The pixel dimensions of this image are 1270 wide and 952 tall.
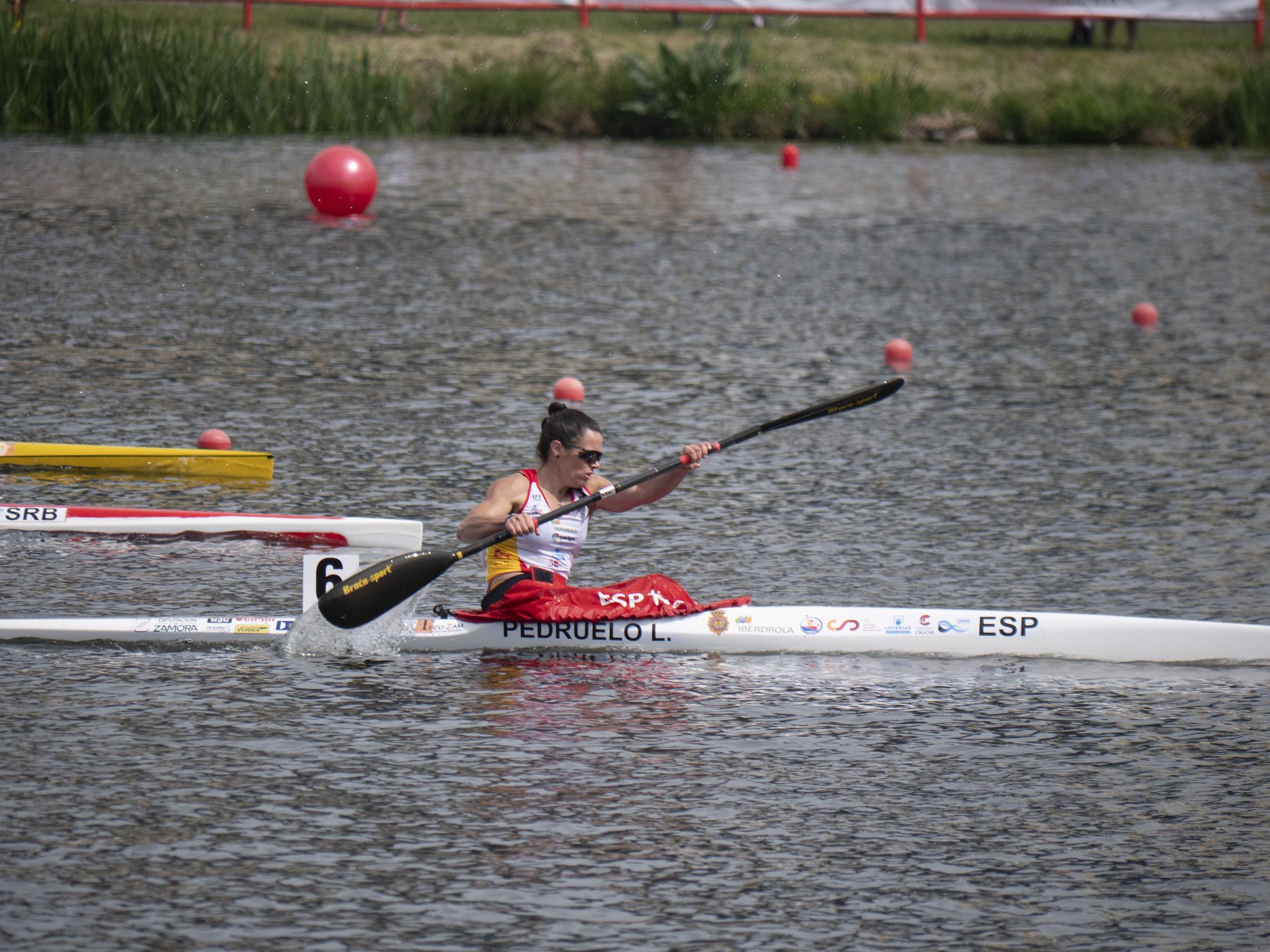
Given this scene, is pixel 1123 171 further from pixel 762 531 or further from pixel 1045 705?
pixel 1045 705

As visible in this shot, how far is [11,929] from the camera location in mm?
4805

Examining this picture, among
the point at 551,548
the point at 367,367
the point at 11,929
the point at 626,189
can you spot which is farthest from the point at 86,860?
the point at 626,189

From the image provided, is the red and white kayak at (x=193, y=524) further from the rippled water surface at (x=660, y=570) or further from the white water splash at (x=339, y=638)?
the white water splash at (x=339, y=638)

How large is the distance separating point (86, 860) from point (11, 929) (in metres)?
0.46

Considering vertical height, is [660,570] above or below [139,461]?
below

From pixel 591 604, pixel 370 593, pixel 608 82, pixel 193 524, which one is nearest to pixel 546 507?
pixel 591 604

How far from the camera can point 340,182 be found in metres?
18.8

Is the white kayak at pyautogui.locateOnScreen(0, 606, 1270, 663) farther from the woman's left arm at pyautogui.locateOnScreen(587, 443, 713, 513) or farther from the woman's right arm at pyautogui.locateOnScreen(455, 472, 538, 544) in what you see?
the woman's left arm at pyautogui.locateOnScreen(587, 443, 713, 513)

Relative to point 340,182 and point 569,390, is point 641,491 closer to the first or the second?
point 569,390

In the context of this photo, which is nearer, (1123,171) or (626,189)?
(626,189)

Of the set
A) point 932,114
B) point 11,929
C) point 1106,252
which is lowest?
point 11,929

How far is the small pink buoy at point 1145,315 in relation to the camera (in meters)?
14.9

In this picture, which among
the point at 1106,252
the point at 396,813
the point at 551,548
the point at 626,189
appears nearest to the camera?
the point at 396,813

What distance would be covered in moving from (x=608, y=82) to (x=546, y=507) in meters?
18.9
